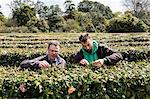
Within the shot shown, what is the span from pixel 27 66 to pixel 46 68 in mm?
446

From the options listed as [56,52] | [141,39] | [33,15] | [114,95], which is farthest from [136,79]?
[33,15]

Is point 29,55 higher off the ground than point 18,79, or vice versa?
point 18,79

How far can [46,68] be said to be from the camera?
17.9ft

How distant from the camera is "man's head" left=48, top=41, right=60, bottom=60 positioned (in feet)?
18.3

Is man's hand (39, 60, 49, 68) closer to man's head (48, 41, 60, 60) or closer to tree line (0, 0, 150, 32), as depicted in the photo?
man's head (48, 41, 60, 60)

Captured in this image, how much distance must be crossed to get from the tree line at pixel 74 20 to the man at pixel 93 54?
3392cm

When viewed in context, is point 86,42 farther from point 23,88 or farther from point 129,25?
point 129,25

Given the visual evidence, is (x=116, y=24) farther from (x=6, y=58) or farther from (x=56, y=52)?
(x=56, y=52)

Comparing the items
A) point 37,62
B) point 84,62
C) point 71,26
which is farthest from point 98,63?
point 71,26

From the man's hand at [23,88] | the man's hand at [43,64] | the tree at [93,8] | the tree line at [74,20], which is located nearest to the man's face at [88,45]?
the man's hand at [43,64]

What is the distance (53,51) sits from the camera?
18.5 feet

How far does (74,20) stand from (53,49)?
133ft

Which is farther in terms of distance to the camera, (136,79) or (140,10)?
(140,10)

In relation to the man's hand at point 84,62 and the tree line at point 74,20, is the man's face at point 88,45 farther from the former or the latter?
the tree line at point 74,20
